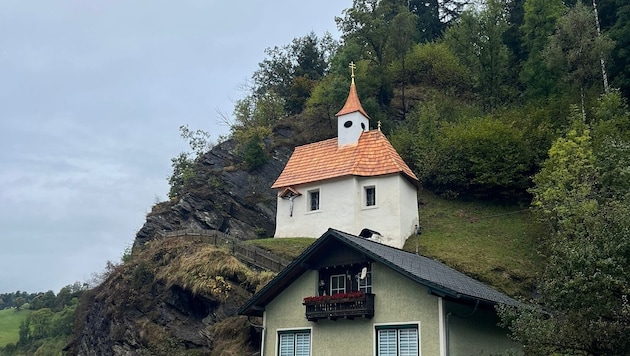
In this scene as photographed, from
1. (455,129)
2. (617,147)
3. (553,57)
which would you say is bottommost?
(617,147)

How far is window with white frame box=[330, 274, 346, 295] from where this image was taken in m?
19.5

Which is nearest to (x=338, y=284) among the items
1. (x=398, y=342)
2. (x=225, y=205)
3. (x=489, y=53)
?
(x=398, y=342)

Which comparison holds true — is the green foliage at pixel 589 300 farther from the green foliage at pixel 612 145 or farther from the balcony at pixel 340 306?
the green foliage at pixel 612 145

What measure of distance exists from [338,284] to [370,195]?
13.0m

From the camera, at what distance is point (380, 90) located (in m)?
46.4

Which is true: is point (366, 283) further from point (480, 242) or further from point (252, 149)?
point (252, 149)

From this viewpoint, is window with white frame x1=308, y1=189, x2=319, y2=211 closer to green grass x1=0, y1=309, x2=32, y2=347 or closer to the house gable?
the house gable

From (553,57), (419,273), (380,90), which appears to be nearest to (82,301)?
(419,273)

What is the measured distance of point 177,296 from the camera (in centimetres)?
2592

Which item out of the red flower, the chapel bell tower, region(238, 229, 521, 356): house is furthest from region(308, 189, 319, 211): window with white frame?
the red flower

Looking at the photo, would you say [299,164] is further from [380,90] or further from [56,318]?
[56,318]

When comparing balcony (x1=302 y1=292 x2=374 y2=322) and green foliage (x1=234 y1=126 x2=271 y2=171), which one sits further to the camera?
green foliage (x1=234 y1=126 x2=271 y2=171)

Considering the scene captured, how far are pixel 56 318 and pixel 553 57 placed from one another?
1983 inches

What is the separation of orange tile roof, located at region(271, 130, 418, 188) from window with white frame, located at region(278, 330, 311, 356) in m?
13.1
